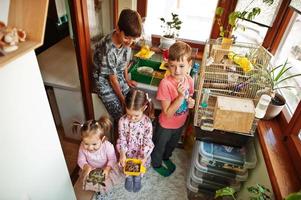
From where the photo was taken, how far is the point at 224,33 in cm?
165

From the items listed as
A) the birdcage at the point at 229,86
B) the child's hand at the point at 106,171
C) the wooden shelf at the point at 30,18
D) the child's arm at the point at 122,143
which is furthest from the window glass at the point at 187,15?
the wooden shelf at the point at 30,18

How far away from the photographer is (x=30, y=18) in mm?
638

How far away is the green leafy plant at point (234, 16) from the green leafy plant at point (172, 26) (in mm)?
299

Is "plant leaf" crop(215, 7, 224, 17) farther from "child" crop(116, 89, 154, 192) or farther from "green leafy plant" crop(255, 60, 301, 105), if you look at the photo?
"child" crop(116, 89, 154, 192)

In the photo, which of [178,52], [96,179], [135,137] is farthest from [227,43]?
[96,179]

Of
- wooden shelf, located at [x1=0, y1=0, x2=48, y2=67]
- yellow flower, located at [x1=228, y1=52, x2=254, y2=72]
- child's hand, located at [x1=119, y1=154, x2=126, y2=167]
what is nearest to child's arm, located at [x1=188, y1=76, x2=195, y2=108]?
yellow flower, located at [x1=228, y1=52, x2=254, y2=72]

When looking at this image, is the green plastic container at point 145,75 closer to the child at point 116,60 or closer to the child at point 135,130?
the child at point 116,60

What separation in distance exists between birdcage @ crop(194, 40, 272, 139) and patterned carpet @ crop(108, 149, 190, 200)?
60cm

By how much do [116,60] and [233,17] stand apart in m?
0.85

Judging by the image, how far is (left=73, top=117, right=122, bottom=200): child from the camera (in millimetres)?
1237

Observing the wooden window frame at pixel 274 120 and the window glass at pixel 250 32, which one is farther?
the window glass at pixel 250 32

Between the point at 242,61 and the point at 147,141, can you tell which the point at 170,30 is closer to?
the point at 242,61

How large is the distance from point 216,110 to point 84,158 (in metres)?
0.84

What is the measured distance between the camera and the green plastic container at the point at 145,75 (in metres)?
1.55
